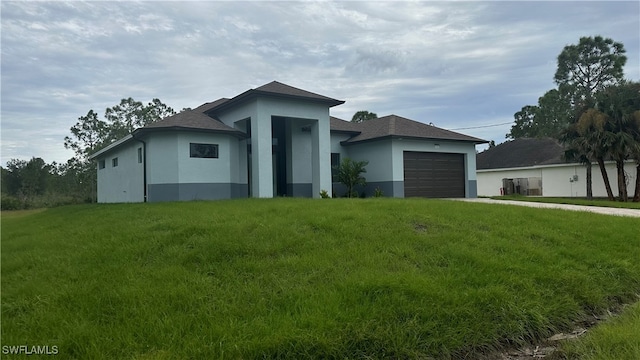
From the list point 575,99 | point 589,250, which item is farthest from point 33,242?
point 575,99

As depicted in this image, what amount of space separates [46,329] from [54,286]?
1009 millimetres

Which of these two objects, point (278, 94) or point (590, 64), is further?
point (590, 64)

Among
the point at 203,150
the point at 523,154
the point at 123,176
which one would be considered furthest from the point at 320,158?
the point at 523,154

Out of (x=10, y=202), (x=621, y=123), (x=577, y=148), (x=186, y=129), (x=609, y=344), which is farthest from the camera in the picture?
(x=577, y=148)

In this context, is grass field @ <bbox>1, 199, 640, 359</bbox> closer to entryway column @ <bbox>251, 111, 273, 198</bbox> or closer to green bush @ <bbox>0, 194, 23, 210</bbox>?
green bush @ <bbox>0, 194, 23, 210</bbox>

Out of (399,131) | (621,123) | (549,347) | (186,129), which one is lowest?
(549,347)

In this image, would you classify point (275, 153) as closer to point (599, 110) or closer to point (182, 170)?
point (182, 170)

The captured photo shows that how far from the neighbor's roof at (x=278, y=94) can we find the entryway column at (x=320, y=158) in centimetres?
88

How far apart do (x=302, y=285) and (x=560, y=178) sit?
28.3 meters

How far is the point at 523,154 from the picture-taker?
31.6 m

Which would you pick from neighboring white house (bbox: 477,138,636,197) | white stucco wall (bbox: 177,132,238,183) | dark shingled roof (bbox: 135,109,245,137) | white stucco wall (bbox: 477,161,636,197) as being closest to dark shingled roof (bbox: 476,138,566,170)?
neighboring white house (bbox: 477,138,636,197)

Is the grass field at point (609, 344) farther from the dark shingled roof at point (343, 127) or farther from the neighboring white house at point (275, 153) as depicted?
the dark shingled roof at point (343, 127)

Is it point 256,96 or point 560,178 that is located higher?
point 256,96

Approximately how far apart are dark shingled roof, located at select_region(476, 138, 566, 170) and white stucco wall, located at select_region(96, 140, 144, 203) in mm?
25227
